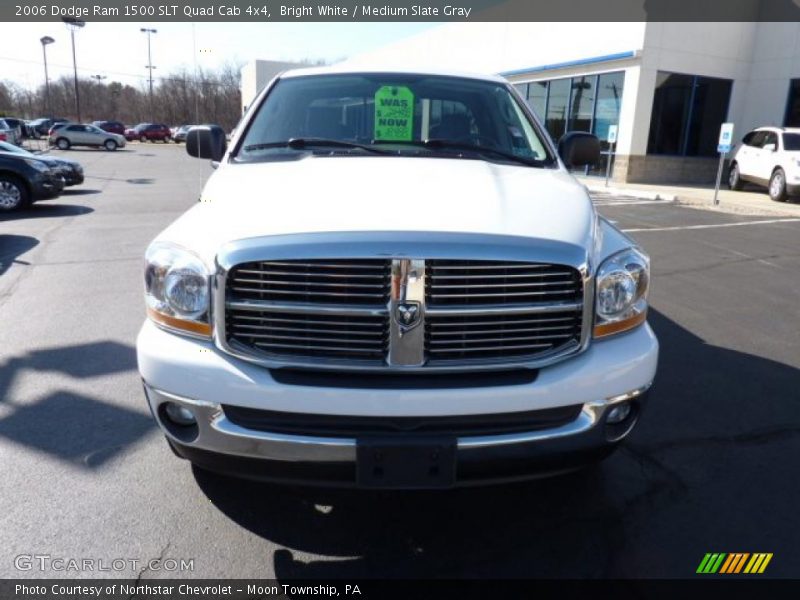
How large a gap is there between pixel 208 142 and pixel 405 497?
102 inches

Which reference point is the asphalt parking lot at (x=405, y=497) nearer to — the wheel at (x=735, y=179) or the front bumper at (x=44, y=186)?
the front bumper at (x=44, y=186)

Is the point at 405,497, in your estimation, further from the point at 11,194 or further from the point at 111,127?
the point at 111,127

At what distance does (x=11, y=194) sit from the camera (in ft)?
39.8

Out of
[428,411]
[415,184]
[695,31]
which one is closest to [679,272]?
[415,184]

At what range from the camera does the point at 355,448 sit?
84.4 inches

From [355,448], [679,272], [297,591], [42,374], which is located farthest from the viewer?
[679,272]

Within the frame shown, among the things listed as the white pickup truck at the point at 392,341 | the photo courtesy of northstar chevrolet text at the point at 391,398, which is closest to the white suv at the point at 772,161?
the photo courtesy of northstar chevrolet text at the point at 391,398

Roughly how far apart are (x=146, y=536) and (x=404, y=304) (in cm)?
150

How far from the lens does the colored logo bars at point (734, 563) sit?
2500 mm

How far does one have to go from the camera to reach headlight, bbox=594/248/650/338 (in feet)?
7.89

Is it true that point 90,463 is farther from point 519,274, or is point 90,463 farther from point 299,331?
point 519,274

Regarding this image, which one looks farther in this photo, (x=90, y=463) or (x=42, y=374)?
A: (x=42, y=374)

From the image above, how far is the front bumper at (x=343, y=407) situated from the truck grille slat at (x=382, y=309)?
117 mm

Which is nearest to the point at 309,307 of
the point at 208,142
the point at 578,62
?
the point at 208,142
